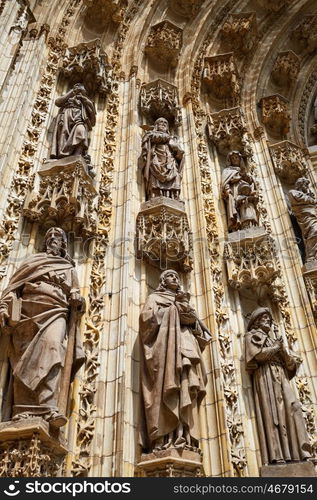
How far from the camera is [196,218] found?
7023 millimetres

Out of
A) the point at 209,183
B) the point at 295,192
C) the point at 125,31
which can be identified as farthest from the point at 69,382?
the point at 125,31

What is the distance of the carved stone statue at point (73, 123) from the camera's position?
21.8ft

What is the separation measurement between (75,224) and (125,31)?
5101mm

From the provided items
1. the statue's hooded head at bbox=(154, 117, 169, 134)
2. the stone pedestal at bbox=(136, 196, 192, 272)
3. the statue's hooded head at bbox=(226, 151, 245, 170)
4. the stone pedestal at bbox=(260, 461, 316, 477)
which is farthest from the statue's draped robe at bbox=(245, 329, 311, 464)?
the statue's hooded head at bbox=(154, 117, 169, 134)

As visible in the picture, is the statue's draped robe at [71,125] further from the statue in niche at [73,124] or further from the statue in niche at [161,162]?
the statue in niche at [161,162]

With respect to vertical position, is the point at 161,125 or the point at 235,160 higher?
the point at 161,125

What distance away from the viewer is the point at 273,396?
17.4ft

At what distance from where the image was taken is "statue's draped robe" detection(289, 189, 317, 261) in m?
7.36

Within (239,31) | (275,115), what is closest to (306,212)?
(275,115)

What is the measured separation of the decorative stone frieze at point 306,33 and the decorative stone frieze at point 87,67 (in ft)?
17.1

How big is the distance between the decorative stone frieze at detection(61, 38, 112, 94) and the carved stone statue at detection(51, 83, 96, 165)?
430 mm

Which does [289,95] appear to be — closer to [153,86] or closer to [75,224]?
[153,86]

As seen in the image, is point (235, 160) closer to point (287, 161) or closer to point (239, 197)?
point (239, 197)

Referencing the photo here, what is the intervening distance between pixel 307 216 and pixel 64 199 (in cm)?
384
